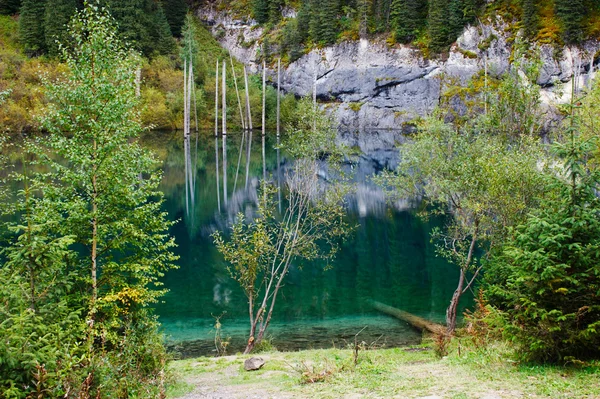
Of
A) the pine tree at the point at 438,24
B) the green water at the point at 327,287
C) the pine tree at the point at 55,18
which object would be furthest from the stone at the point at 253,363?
the pine tree at the point at 55,18

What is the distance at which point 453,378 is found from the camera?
34.1 feet

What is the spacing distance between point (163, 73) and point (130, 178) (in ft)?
267

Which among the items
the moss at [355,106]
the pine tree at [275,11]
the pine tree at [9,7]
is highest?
the pine tree at [275,11]

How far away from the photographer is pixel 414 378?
418 inches

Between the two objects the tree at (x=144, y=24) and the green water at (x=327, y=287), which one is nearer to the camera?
the green water at (x=327, y=287)

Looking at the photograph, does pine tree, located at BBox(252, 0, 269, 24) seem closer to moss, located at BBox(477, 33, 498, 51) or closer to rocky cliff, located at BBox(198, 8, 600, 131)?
rocky cliff, located at BBox(198, 8, 600, 131)

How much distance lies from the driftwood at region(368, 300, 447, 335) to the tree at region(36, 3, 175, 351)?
11852mm

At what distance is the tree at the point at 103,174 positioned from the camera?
1318 cm

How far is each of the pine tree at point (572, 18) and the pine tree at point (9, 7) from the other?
98412mm

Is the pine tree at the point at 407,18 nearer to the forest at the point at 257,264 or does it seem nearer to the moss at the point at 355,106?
the moss at the point at 355,106

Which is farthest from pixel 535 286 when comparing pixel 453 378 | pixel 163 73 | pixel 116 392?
pixel 163 73

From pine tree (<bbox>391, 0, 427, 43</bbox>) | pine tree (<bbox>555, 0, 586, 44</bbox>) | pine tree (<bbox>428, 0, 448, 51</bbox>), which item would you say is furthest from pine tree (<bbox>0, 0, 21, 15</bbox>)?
pine tree (<bbox>555, 0, 586, 44</bbox>)

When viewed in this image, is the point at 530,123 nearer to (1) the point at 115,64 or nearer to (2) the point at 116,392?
(1) the point at 115,64

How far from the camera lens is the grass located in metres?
9.10
